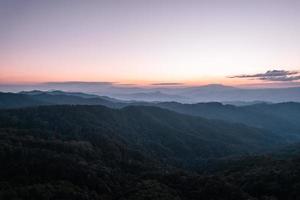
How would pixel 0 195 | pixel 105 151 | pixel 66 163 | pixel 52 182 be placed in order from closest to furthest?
pixel 0 195 < pixel 52 182 < pixel 66 163 < pixel 105 151

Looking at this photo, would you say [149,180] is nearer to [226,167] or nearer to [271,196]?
[271,196]

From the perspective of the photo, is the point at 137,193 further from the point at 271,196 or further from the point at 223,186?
the point at 271,196

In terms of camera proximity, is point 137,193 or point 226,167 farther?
point 226,167

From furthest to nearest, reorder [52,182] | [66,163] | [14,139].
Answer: [14,139] → [66,163] → [52,182]

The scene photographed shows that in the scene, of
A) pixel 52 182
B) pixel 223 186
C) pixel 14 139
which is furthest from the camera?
pixel 14 139

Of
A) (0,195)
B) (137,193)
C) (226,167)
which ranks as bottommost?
(226,167)

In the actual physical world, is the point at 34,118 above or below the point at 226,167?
above

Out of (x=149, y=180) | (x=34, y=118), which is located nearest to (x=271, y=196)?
(x=149, y=180)

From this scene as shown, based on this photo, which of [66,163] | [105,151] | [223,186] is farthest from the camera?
[105,151]

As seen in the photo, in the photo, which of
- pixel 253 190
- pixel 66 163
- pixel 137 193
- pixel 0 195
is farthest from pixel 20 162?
pixel 253 190
